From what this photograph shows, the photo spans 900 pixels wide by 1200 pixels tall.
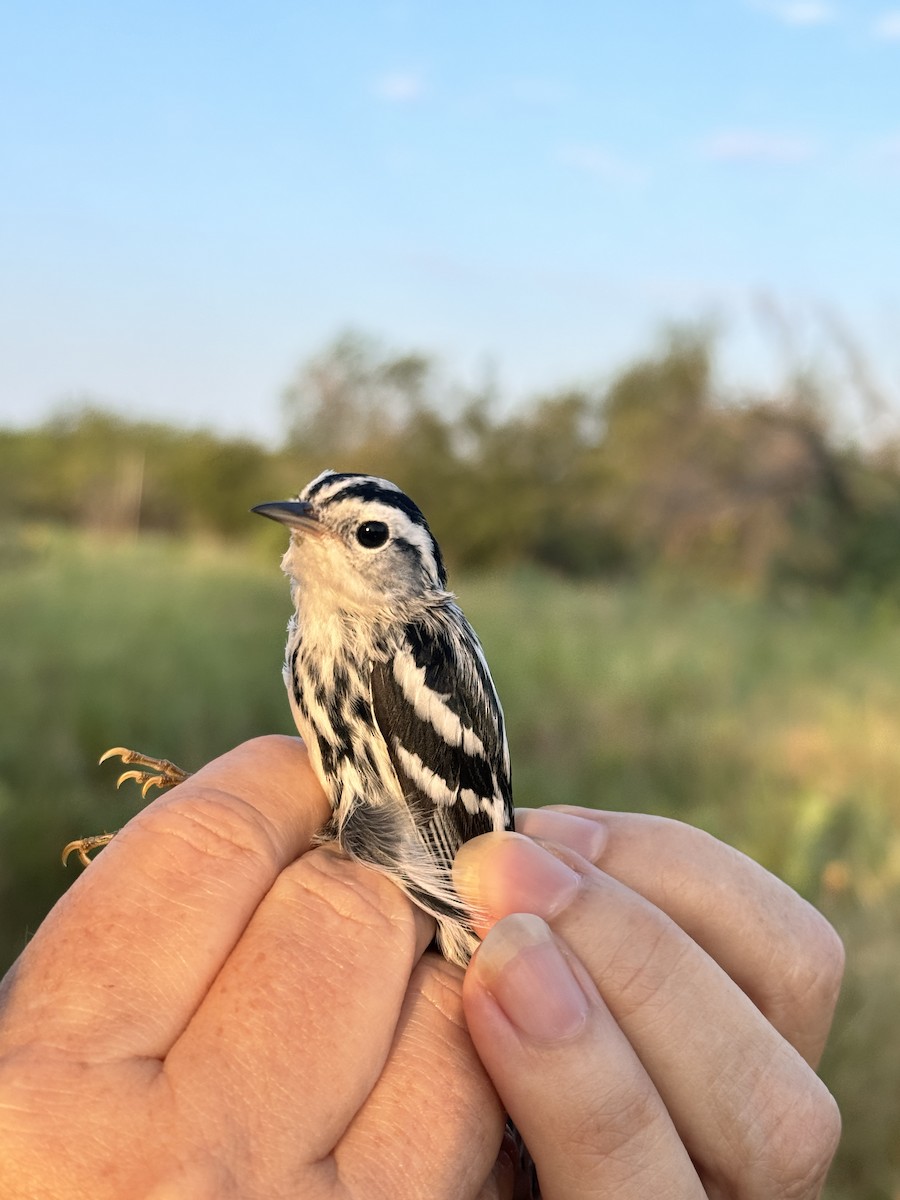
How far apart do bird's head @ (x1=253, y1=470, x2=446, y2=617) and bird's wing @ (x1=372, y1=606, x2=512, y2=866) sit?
4.4 inches

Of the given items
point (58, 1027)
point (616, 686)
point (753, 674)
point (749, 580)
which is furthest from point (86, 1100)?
point (749, 580)

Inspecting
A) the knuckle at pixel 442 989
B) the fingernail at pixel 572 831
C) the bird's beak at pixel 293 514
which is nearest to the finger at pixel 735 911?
the fingernail at pixel 572 831

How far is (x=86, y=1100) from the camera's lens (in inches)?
51.6

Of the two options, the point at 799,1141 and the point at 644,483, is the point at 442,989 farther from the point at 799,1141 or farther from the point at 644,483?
the point at 644,483

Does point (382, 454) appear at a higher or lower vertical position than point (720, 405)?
lower

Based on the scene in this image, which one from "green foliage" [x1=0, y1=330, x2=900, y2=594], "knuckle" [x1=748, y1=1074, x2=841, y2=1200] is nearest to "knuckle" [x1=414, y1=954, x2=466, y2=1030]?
"knuckle" [x1=748, y1=1074, x2=841, y2=1200]

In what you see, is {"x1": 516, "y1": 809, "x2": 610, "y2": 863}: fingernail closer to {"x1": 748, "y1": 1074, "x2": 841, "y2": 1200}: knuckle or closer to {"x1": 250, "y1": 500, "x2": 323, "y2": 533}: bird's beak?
{"x1": 748, "y1": 1074, "x2": 841, "y2": 1200}: knuckle

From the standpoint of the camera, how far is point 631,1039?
67.9 inches

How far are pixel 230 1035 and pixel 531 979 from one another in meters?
0.48

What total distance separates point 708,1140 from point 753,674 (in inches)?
413

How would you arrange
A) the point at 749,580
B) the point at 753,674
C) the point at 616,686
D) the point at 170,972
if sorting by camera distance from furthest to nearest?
the point at 749,580 < the point at 753,674 < the point at 616,686 < the point at 170,972

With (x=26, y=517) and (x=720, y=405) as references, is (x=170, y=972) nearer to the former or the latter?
(x=26, y=517)

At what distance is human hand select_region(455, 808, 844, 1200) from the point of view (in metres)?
1.59

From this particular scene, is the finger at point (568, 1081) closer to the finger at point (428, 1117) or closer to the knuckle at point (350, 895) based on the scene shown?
the finger at point (428, 1117)
